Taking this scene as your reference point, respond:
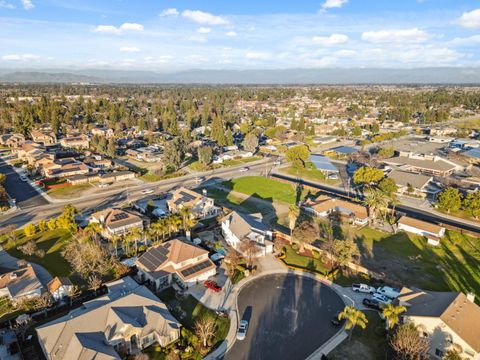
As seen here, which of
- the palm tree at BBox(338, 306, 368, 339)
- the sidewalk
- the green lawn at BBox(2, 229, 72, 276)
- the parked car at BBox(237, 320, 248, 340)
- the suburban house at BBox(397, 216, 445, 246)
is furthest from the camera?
the suburban house at BBox(397, 216, 445, 246)

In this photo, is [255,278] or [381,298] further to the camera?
[255,278]

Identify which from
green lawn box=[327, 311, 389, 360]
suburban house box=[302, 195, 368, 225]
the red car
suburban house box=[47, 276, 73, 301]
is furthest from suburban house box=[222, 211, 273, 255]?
suburban house box=[47, 276, 73, 301]

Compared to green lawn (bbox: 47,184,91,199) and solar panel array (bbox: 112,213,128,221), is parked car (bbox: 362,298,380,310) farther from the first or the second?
green lawn (bbox: 47,184,91,199)

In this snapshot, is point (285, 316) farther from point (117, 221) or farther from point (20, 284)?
point (117, 221)

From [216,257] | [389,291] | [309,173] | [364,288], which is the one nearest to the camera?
[389,291]

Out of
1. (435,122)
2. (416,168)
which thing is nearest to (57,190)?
(416,168)

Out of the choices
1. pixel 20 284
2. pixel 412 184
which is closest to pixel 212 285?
pixel 20 284
